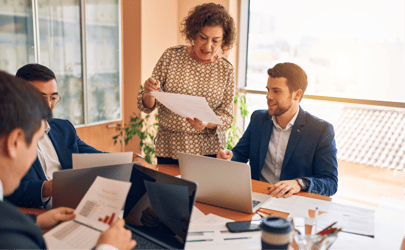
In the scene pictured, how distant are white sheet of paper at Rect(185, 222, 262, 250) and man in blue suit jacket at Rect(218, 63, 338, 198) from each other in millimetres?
518

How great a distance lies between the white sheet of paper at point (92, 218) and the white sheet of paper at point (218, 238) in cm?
28

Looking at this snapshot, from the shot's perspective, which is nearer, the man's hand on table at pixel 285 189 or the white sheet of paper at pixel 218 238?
the white sheet of paper at pixel 218 238

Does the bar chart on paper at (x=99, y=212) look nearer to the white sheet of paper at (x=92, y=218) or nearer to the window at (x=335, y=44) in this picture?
the white sheet of paper at (x=92, y=218)

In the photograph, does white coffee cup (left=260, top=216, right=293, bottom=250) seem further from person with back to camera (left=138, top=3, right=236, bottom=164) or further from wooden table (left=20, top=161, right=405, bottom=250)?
person with back to camera (left=138, top=3, right=236, bottom=164)

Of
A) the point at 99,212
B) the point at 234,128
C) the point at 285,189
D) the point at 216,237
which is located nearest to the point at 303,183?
the point at 285,189

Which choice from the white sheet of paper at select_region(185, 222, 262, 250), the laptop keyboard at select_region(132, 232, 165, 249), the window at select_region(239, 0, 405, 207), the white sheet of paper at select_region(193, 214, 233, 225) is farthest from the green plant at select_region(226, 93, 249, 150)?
the laptop keyboard at select_region(132, 232, 165, 249)

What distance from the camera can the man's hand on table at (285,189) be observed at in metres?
1.58

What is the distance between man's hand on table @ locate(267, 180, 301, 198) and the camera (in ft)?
5.20

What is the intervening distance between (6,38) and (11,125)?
255 cm

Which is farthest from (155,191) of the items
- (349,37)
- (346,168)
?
(346,168)

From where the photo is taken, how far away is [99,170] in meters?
1.33

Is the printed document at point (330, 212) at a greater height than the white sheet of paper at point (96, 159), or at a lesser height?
lesser

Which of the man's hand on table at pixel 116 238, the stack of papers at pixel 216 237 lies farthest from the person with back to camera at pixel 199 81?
the man's hand on table at pixel 116 238

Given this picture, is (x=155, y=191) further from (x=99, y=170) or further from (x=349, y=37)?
(x=349, y=37)
